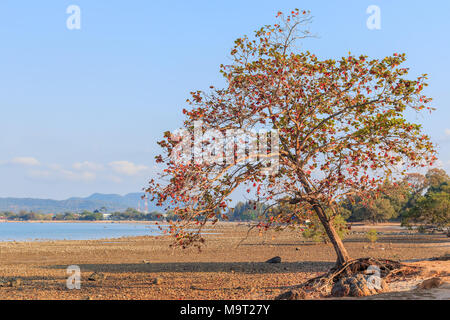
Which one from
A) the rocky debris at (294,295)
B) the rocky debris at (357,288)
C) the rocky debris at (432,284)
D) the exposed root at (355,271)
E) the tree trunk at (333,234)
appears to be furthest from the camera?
the tree trunk at (333,234)

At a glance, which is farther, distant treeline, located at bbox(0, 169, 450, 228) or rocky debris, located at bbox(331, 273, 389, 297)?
distant treeline, located at bbox(0, 169, 450, 228)

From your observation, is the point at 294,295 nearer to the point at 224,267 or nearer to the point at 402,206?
the point at 224,267

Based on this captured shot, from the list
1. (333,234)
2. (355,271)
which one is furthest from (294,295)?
(333,234)

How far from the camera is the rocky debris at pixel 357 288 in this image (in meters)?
12.1

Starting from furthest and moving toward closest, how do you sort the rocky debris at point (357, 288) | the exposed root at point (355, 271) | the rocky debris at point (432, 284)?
the exposed root at point (355, 271) → the rocky debris at point (432, 284) → the rocky debris at point (357, 288)

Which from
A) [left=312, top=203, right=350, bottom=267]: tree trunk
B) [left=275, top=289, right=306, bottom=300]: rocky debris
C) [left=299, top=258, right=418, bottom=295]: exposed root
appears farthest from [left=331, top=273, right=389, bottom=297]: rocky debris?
[left=312, top=203, right=350, bottom=267]: tree trunk

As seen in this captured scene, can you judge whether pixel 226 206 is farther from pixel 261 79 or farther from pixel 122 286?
pixel 122 286

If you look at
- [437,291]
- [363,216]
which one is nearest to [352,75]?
[437,291]

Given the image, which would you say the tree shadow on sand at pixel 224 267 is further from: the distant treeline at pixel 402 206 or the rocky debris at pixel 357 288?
the rocky debris at pixel 357 288

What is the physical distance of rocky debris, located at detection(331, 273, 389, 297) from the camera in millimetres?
12117

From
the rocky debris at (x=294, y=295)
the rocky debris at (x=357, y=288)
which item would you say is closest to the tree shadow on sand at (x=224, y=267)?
the rocky debris at (x=357, y=288)

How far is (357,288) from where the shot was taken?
12133mm

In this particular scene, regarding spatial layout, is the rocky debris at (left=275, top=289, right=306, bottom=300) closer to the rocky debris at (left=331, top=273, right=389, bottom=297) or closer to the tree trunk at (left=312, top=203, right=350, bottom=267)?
the rocky debris at (left=331, top=273, right=389, bottom=297)

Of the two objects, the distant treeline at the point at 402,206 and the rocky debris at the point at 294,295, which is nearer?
the rocky debris at the point at 294,295
